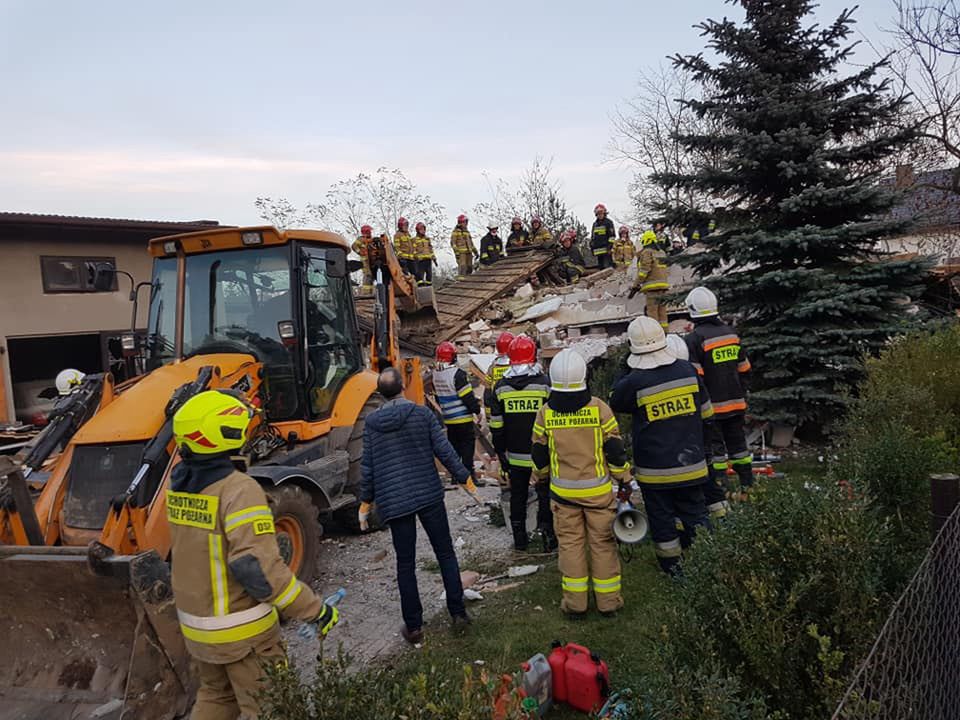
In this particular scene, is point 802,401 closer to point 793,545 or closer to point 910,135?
point 910,135

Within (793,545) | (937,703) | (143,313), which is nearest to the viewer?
(937,703)

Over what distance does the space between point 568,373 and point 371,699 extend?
8.89 feet

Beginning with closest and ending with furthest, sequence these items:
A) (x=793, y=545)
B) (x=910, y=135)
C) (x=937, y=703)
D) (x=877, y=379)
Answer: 1. (x=937, y=703)
2. (x=793, y=545)
3. (x=877, y=379)
4. (x=910, y=135)

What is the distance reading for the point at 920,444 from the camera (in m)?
4.57

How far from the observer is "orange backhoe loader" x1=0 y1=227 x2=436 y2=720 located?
3682mm

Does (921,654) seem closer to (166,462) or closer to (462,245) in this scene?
(166,462)

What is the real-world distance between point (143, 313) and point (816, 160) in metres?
14.3

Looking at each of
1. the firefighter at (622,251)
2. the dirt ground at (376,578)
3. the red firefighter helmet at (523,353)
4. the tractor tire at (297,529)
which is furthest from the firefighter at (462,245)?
the tractor tire at (297,529)

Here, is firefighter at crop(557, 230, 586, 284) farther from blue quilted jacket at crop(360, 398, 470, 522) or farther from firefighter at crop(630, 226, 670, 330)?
blue quilted jacket at crop(360, 398, 470, 522)

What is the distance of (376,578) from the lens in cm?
580

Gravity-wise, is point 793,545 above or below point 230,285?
below

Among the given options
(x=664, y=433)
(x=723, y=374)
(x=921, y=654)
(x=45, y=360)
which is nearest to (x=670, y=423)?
(x=664, y=433)

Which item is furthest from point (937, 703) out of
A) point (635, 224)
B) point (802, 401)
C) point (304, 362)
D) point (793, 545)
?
point (635, 224)

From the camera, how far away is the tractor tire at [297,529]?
4.97 m
